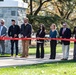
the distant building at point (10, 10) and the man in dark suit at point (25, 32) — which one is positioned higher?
the distant building at point (10, 10)

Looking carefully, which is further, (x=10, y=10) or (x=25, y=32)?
(x=10, y=10)

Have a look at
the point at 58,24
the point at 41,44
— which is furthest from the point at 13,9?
the point at 58,24

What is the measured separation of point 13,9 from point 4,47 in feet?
7.77

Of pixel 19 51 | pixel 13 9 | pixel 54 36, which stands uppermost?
pixel 13 9

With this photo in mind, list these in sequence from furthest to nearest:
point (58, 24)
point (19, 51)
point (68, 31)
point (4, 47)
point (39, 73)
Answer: point (58, 24), point (19, 51), point (4, 47), point (68, 31), point (39, 73)

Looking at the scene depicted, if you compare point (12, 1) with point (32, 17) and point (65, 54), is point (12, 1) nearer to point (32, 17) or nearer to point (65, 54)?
point (65, 54)

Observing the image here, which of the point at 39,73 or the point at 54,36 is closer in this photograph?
the point at 39,73

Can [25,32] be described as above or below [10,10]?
below

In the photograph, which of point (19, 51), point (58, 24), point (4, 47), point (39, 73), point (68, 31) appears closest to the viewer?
point (39, 73)

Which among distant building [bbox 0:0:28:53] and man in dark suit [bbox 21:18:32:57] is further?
distant building [bbox 0:0:28:53]

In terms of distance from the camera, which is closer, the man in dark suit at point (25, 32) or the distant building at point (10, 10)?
the man in dark suit at point (25, 32)

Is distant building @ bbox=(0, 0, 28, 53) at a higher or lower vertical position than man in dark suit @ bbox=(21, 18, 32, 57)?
higher

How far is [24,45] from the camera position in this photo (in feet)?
56.9

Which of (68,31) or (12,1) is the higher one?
(12,1)
